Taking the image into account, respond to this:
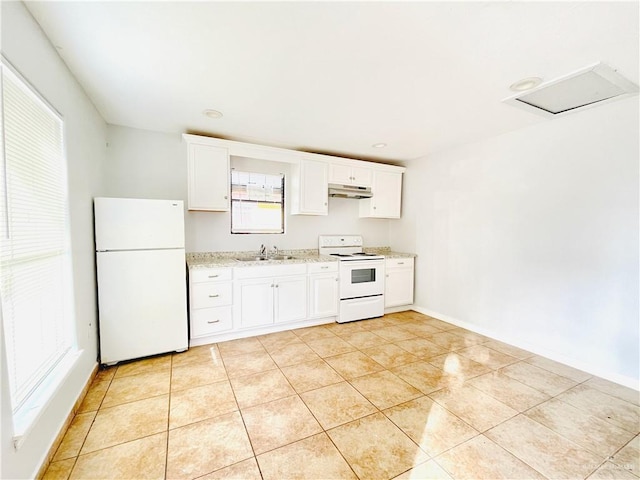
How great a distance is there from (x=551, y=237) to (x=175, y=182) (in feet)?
13.5

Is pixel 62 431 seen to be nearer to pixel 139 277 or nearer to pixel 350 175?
pixel 139 277

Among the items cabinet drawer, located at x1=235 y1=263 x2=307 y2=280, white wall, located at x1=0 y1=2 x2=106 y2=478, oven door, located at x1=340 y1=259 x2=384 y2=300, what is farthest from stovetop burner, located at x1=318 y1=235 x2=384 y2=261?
white wall, located at x1=0 y1=2 x2=106 y2=478

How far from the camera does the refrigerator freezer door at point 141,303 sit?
243 cm

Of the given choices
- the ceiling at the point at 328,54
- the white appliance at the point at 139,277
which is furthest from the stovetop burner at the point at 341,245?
the white appliance at the point at 139,277

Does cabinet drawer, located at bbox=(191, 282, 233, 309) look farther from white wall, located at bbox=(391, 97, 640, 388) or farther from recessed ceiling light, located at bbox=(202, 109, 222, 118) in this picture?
white wall, located at bbox=(391, 97, 640, 388)

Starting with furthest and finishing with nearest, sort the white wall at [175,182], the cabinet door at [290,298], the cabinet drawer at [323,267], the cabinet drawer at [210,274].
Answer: the cabinet drawer at [323,267], the cabinet door at [290,298], the white wall at [175,182], the cabinet drawer at [210,274]

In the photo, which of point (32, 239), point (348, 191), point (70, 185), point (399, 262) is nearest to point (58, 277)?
point (32, 239)

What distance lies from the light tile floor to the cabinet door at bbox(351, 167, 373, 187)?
7.71 ft

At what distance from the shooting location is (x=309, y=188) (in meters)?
3.71

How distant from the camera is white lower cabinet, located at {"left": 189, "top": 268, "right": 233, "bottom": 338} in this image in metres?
2.88

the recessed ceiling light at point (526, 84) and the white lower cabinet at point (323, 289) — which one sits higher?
the recessed ceiling light at point (526, 84)

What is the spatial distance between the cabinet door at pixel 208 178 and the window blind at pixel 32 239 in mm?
1257

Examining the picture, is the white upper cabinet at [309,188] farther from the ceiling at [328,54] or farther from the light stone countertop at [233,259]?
the ceiling at [328,54]

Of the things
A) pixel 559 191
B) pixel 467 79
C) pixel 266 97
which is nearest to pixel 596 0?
pixel 467 79
